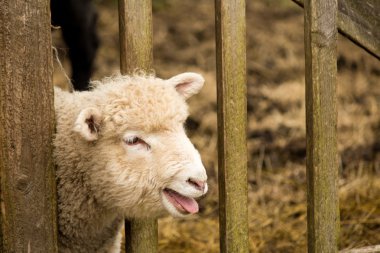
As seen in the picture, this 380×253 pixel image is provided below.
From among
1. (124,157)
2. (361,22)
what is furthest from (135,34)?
(361,22)

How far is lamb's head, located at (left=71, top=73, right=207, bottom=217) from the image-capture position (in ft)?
8.66

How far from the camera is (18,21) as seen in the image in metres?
2.45

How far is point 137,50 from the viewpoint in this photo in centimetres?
276

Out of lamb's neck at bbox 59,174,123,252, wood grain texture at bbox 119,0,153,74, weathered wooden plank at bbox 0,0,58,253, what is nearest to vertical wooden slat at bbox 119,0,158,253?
wood grain texture at bbox 119,0,153,74

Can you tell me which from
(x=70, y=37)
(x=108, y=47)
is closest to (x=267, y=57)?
(x=108, y=47)

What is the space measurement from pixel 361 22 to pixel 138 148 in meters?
1.12

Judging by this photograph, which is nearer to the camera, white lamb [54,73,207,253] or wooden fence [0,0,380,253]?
wooden fence [0,0,380,253]

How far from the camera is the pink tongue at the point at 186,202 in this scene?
2660 millimetres

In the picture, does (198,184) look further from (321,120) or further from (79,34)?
(79,34)

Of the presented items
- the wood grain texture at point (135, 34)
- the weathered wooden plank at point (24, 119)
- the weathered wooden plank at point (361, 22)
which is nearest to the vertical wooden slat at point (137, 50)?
the wood grain texture at point (135, 34)

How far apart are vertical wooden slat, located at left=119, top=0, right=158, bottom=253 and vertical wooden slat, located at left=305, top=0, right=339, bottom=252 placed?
665 millimetres

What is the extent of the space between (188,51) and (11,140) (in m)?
5.86

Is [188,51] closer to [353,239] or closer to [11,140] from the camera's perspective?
[353,239]

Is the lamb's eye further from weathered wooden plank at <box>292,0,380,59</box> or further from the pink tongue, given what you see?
weathered wooden plank at <box>292,0,380,59</box>
